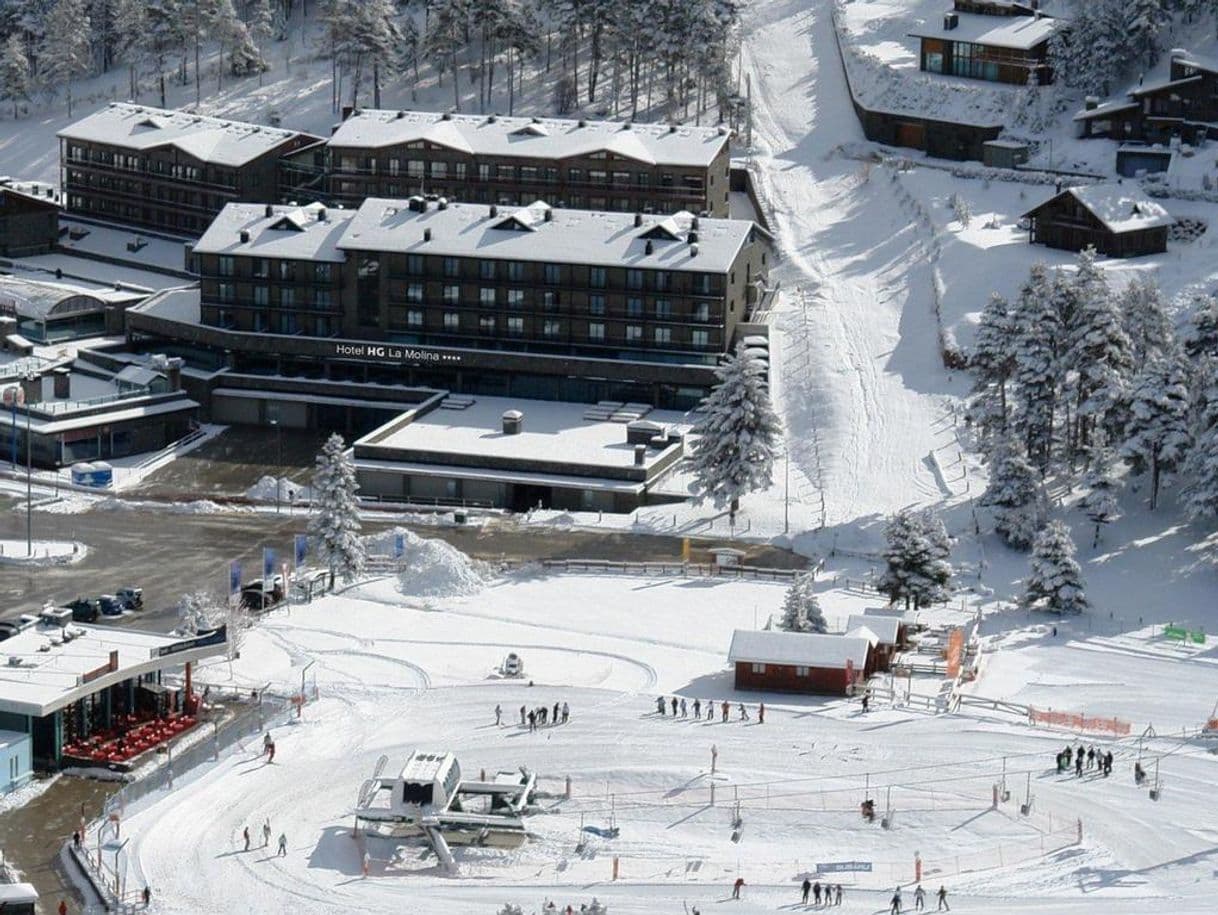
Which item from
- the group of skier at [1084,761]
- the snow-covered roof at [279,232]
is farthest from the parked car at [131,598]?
the group of skier at [1084,761]

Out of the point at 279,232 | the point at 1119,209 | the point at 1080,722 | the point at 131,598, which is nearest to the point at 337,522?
the point at 131,598

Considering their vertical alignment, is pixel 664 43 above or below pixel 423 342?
above

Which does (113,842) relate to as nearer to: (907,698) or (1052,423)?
(907,698)

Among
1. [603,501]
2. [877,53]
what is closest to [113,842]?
[603,501]

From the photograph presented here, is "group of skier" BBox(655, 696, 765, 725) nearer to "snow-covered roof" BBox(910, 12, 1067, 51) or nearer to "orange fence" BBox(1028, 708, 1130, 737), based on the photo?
"orange fence" BBox(1028, 708, 1130, 737)

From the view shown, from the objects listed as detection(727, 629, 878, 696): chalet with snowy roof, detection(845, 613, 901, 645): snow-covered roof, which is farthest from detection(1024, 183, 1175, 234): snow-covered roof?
detection(727, 629, 878, 696): chalet with snowy roof
